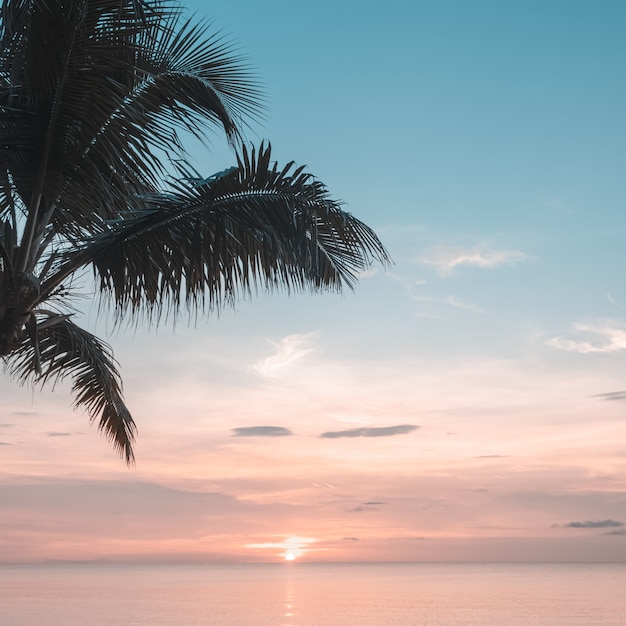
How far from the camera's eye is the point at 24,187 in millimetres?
7883

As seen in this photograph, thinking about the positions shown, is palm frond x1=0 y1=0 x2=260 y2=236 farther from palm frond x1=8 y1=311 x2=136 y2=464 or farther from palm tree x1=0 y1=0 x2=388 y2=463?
palm frond x1=8 y1=311 x2=136 y2=464

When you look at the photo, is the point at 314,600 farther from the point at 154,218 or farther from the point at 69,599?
the point at 154,218

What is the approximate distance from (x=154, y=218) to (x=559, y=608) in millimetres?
38889

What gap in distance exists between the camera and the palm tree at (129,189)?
7238 millimetres

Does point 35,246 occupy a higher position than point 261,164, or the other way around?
point 261,164

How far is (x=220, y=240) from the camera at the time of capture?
27.2 feet

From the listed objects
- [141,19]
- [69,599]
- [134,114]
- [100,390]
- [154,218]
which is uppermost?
[141,19]

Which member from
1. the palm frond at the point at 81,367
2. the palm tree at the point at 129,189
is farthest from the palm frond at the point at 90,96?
the palm frond at the point at 81,367

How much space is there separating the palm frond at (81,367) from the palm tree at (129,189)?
1753mm

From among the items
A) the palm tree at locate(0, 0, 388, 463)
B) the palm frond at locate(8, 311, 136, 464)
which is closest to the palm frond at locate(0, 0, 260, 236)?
the palm tree at locate(0, 0, 388, 463)

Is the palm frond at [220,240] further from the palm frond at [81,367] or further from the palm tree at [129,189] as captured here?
the palm frond at [81,367]

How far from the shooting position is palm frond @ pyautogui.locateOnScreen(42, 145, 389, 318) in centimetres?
795

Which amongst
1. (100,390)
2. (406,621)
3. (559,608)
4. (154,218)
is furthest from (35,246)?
(559,608)

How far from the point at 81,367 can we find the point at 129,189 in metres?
3.57
